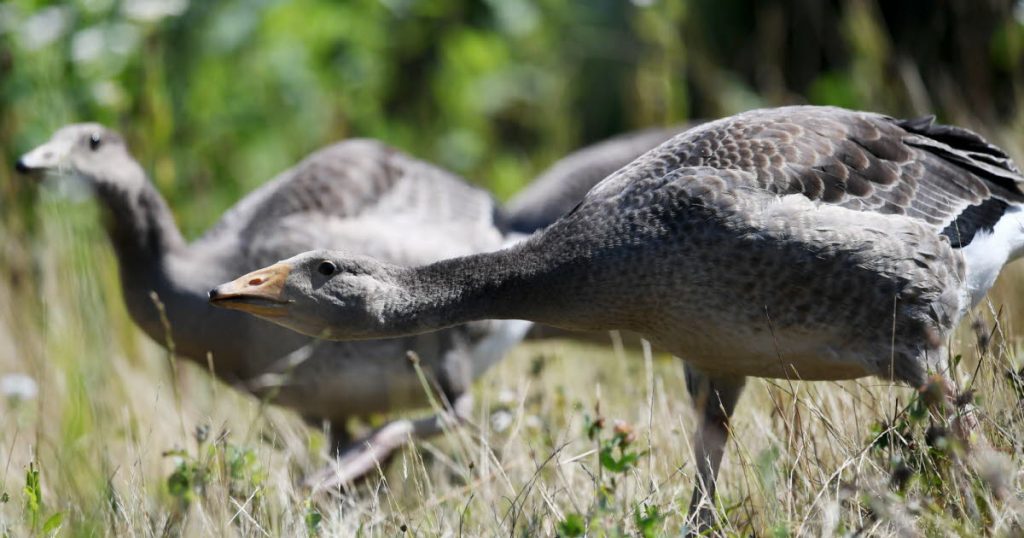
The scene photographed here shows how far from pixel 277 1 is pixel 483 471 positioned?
4.31 m

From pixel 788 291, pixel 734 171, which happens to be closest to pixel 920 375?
pixel 788 291

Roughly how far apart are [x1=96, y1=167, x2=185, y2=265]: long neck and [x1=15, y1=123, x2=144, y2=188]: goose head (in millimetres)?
17

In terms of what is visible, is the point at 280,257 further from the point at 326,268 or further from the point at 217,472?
the point at 326,268

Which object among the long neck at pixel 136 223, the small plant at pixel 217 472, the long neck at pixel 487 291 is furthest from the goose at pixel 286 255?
the long neck at pixel 487 291

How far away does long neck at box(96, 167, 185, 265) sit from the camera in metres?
5.89

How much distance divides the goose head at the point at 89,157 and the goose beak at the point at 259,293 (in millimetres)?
2106

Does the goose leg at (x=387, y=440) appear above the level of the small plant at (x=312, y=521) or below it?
below

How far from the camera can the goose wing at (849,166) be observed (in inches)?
168

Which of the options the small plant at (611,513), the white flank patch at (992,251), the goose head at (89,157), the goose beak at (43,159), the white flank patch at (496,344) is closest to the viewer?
the small plant at (611,513)

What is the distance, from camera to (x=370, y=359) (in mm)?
5801

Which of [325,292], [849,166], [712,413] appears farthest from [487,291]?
[849,166]

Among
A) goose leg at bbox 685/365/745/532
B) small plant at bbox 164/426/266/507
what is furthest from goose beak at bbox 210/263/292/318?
goose leg at bbox 685/365/745/532

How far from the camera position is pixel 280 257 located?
5.81m

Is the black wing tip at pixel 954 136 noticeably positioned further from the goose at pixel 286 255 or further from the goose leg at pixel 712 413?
the goose at pixel 286 255
